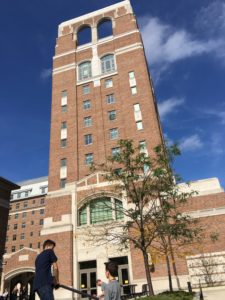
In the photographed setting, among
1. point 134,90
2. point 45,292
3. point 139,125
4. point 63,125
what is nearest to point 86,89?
point 63,125

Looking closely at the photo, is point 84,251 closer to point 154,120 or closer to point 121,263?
point 121,263

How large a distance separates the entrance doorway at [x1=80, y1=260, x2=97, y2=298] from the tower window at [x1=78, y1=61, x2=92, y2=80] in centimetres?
2585

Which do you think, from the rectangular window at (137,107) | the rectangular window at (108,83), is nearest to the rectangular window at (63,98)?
the rectangular window at (108,83)

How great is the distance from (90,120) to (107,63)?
9.63m

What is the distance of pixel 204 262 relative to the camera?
27.2m

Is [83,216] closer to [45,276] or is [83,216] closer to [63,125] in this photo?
[63,125]

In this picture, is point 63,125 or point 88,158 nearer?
point 88,158

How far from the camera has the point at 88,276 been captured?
29.0 metres

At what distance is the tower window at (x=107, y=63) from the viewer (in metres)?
42.7

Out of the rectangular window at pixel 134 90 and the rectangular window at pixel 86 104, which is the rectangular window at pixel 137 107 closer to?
the rectangular window at pixel 134 90

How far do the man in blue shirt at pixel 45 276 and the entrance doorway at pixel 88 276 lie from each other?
25006 mm

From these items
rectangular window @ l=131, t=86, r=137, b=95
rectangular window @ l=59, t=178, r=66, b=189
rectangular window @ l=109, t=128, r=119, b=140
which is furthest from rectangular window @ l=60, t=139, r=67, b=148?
rectangular window @ l=131, t=86, r=137, b=95

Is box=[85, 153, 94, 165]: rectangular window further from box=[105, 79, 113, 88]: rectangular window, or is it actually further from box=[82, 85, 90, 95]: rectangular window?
box=[105, 79, 113, 88]: rectangular window

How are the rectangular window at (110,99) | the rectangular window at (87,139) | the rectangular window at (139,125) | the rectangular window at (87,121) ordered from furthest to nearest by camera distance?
the rectangular window at (110,99)
the rectangular window at (87,121)
the rectangular window at (87,139)
the rectangular window at (139,125)
